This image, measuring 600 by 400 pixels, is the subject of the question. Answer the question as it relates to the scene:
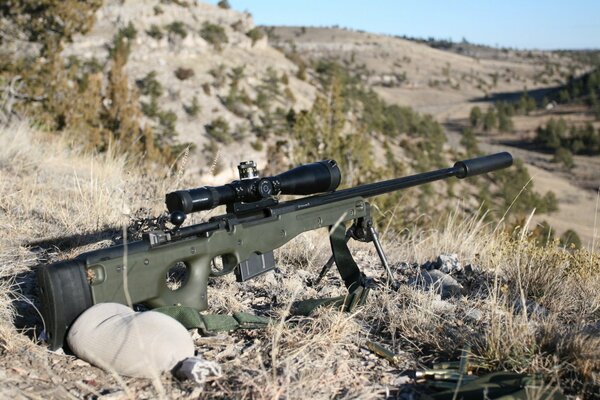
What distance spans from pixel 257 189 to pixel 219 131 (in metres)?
30.1

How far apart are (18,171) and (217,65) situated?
33.8 meters

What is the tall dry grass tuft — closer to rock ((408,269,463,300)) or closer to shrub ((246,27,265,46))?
rock ((408,269,463,300))

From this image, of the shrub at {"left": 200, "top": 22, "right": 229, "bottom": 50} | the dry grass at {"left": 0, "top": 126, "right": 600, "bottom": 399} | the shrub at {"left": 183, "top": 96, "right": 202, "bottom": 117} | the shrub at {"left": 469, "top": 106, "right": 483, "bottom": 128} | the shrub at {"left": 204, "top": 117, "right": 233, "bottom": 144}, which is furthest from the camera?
the shrub at {"left": 469, "top": 106, "right": 483, "bottom": 128}

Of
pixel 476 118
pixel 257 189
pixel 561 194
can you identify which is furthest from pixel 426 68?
pixel 257 189

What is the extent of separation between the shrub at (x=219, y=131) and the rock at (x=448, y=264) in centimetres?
2870

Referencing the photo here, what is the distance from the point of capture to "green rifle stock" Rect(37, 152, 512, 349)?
2895 mm

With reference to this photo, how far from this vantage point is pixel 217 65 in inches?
1543

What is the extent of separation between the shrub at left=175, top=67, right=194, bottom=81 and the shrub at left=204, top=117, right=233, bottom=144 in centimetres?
493

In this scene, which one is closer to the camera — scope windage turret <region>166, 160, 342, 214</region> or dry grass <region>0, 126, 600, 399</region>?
dry grass <region>0, 126, 600, 399</region>

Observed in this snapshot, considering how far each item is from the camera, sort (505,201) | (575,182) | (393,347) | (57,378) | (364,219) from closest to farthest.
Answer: (57,378)
(393,347)
(364,219)
(505,201)
(575,182)

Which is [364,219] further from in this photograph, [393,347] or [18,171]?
[18,171]

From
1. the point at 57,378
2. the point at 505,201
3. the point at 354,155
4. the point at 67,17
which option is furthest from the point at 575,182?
the point at 57,378

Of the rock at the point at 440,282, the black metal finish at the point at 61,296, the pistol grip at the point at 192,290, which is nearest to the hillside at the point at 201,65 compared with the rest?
the rock at the point at 440,282

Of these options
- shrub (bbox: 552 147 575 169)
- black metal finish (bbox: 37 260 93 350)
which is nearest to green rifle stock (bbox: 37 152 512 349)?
black metal finish (bbox: 37 260 93 350)
